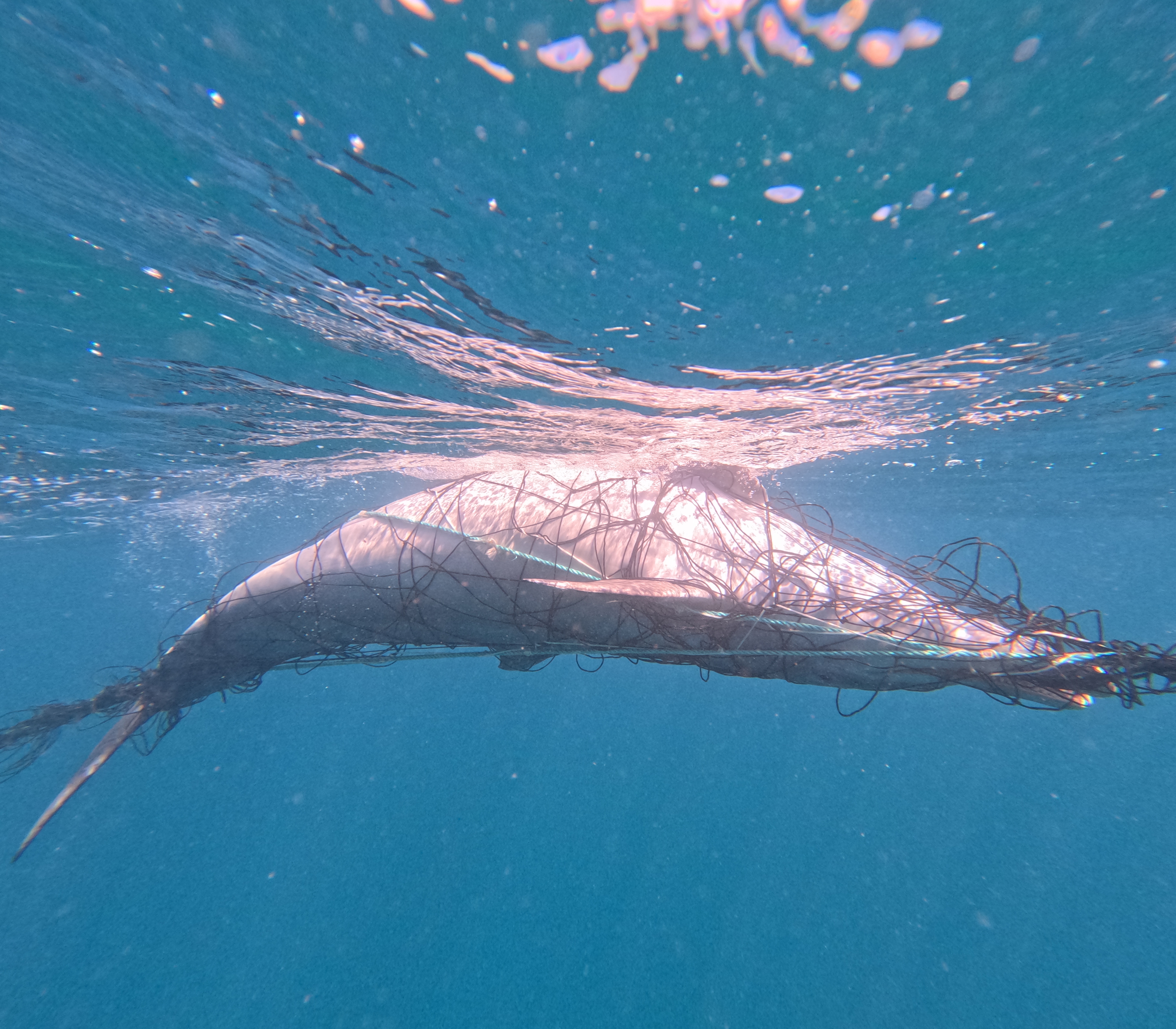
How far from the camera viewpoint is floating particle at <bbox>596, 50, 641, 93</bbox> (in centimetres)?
305

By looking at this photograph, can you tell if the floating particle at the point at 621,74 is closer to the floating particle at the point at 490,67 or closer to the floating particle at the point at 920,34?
the floating particle at the point at 490,67

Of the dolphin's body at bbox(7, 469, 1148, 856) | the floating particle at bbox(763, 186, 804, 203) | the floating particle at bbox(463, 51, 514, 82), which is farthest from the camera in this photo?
the floating particle at bbox(763, 186, 804, 203)

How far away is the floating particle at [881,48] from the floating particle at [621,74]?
4.43ft

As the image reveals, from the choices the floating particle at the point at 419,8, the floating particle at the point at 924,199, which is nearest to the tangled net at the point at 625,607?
the floating particle at the point at 924,199

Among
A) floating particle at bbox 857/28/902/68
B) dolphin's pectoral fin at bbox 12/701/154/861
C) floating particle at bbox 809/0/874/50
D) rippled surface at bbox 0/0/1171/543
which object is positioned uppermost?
floating particle at bbox 857/28/902/68

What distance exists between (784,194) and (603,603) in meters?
3.84

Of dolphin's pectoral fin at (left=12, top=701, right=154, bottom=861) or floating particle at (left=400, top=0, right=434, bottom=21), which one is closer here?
floating particle at (left=400, top=0, right=434, bottom=21)

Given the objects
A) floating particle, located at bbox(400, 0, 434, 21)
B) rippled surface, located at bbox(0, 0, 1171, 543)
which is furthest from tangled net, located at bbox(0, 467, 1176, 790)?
floating particle, located at bbox(400, 0, 434, 21)

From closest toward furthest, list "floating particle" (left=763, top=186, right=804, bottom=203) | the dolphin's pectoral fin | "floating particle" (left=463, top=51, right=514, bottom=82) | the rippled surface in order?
"floating particle" (left=463, top=51, right=514, bottom=82) → the rippled surface → "floating particle" (left=763, top=186, right=804, bottom=203) → the dolphin's pectoral fin

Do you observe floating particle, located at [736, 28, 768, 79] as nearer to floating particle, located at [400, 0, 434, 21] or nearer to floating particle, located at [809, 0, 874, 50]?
floating particle, located at [809, 0, 874, 50]

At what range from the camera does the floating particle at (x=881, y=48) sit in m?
2.87

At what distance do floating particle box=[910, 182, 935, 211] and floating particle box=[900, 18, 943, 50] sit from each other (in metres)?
1.33

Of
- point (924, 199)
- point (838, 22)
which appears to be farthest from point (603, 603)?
point (924, 199)

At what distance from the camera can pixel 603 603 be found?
13.4 feet
